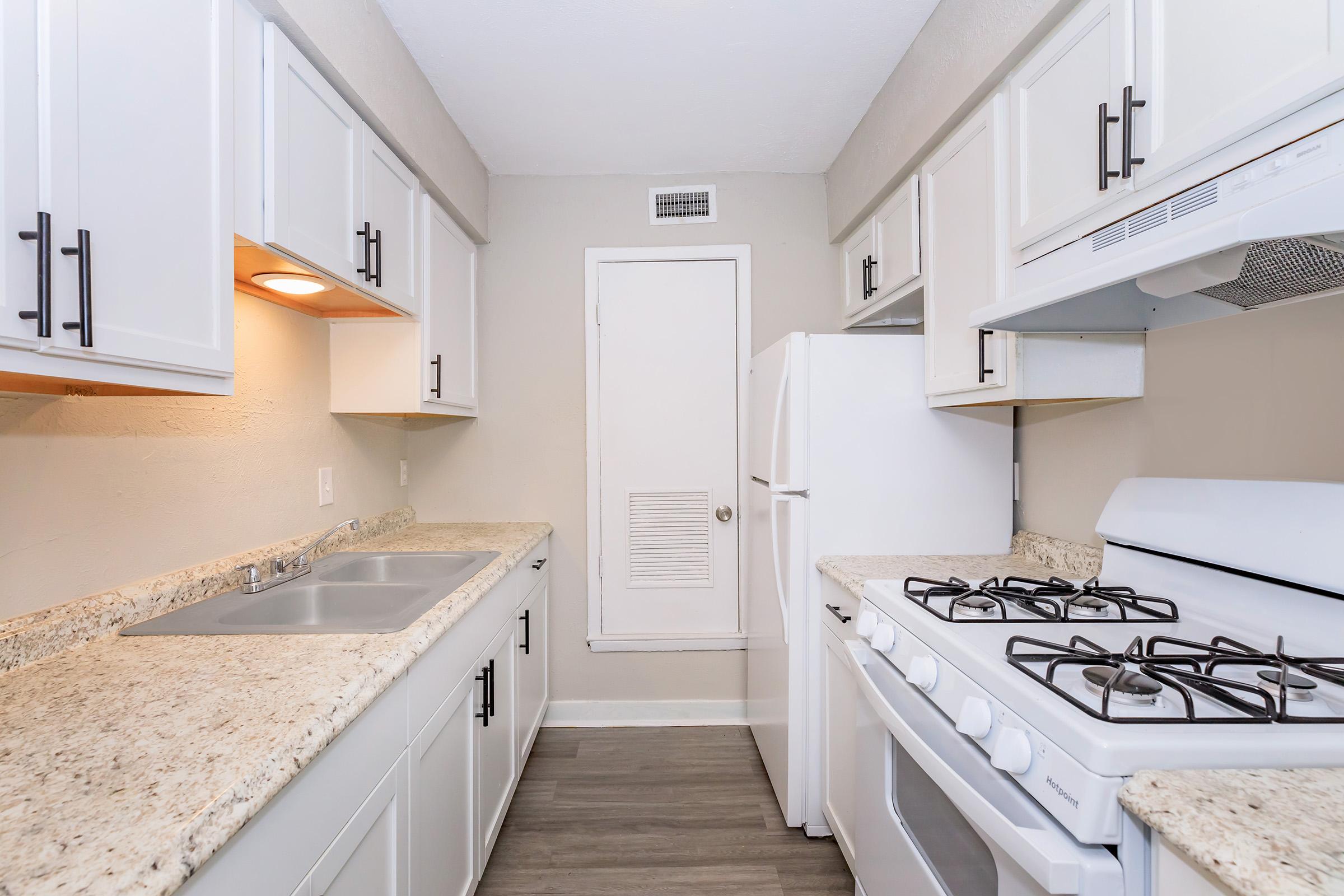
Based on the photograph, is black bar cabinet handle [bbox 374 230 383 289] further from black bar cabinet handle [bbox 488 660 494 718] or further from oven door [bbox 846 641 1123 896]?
oven door [bbox 846 641 1123 896]

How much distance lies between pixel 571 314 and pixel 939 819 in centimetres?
237

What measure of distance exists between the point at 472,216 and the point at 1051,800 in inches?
104

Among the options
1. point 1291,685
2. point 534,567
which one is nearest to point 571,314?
point 534,567

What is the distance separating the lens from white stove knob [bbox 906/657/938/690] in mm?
1121

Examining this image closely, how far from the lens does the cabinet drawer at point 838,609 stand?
5.60 ft

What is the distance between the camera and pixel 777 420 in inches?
81.0

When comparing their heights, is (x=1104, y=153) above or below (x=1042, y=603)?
above

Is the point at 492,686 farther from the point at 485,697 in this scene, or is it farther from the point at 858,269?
the point at 858,269

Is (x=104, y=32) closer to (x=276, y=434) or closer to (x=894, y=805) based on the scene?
(x=276, y=434)

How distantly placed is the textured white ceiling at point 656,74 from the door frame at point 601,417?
38 centimetres

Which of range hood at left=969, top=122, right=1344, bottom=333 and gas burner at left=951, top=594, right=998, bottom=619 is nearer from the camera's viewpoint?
range hood at left=969, top=122, right=1344, bottom=333

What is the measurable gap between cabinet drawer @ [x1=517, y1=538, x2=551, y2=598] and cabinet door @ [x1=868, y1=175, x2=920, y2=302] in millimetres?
1665

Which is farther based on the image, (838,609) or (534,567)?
(534,567)

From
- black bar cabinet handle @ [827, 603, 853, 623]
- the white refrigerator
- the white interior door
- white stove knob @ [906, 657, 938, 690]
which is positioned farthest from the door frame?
white stove knob @ [906, 657, 938, 690]
